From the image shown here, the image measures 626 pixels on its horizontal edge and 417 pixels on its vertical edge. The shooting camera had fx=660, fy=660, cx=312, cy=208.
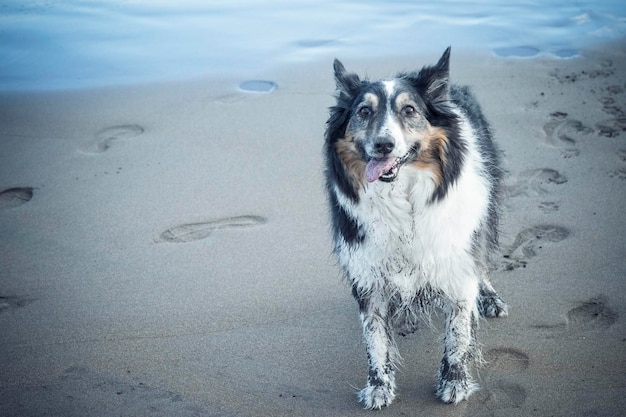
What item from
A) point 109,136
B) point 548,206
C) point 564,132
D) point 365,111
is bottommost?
point 548,206

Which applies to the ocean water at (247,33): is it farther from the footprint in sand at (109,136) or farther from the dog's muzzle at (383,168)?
the dog's muzzle at (383,168)

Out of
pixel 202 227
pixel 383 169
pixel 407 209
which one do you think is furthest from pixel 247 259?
pixel 383 169

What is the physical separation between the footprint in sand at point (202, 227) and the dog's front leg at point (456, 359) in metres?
2.09

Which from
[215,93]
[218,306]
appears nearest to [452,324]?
[218,306]

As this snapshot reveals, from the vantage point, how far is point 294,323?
446cm

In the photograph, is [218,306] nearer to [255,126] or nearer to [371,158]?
[371,158]

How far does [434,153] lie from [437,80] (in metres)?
0.42

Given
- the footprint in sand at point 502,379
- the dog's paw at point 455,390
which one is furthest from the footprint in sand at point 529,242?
the dog's paw at point 455,390

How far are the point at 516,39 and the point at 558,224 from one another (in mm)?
4217

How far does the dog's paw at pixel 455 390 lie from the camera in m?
3.81

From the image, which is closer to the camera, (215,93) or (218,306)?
(218,306)

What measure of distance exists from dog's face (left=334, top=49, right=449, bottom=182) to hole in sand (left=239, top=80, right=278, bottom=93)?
388cm

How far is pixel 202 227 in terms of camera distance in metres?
5.43

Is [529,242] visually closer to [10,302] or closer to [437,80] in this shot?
[437,80]
